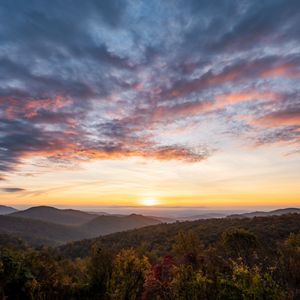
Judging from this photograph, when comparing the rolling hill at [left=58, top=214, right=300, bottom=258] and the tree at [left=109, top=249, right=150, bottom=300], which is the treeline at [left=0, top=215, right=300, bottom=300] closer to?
the tree at [left=109, top=249, right=150, bottom=300]

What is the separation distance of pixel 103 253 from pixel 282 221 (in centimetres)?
7138

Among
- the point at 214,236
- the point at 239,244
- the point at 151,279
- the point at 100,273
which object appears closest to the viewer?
the point at 151,279

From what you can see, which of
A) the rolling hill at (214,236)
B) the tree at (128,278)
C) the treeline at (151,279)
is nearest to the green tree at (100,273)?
the treeline at (151,279)

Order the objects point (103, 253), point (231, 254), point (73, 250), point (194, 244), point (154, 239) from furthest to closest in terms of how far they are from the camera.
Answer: point (73, 250)
point (154, 239)
point (194, 244)
point (231, 254)
point (103, 253)

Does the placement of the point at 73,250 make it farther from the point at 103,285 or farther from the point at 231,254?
the point at 103,285

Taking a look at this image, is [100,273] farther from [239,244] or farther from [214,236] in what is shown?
[214,236]

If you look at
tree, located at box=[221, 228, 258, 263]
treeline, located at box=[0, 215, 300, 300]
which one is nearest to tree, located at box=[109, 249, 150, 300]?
treeline, located at box=[0, 215, 300, 300]

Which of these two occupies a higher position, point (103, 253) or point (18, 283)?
point (103, 253)

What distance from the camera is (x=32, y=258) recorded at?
143 feet

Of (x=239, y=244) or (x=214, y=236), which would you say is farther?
(x=214, y=236)

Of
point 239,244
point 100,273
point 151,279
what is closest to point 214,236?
point 239,244

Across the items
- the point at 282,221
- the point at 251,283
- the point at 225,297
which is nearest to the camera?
the point at 251,283

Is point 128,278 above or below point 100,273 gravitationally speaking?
below

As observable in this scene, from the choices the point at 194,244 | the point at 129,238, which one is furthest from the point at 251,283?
the point at 129,238
